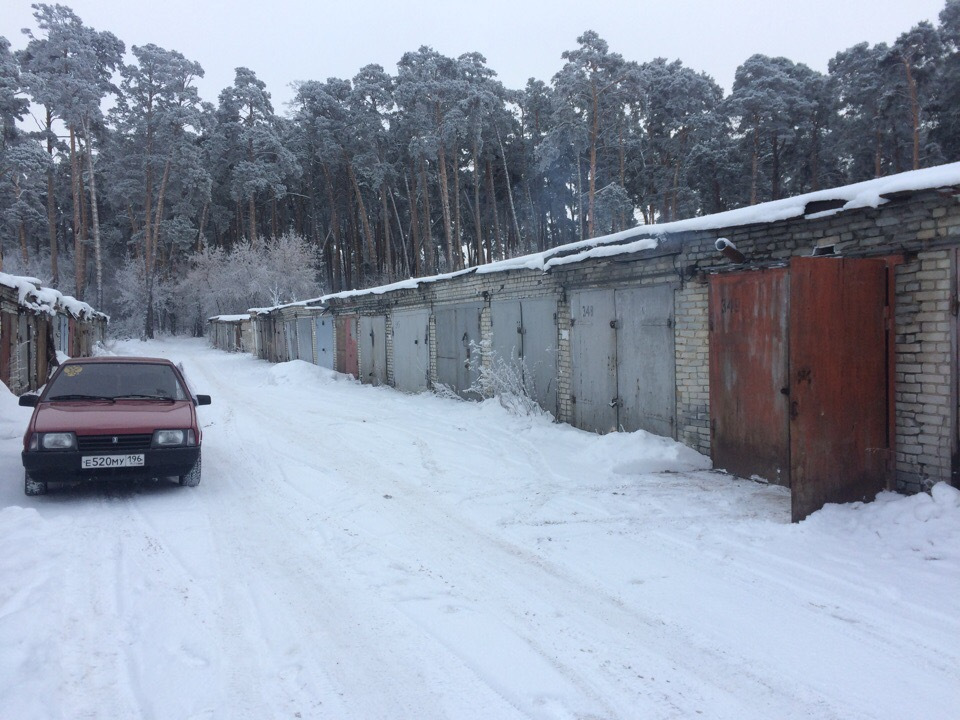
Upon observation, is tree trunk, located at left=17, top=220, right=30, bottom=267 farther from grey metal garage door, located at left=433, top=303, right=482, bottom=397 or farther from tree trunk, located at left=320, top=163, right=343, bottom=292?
grey metal garage door, located at left=433, top=303, right=482, bottom=397

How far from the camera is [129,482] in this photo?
7.14 m

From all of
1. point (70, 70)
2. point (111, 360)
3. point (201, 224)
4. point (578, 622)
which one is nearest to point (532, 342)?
point (111, 360)

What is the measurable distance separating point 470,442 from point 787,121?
2640cm

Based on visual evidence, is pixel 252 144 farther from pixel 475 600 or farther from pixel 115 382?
pixel 475 600

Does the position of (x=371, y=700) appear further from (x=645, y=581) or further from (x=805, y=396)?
(x=805, y=396)

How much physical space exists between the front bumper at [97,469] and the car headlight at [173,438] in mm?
53


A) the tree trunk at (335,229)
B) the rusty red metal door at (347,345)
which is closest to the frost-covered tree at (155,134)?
the tree trunk at (335,229)

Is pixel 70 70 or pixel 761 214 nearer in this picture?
pixel 761 214

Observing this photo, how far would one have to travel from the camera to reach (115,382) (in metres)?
7.12

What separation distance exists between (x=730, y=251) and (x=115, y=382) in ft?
23.3

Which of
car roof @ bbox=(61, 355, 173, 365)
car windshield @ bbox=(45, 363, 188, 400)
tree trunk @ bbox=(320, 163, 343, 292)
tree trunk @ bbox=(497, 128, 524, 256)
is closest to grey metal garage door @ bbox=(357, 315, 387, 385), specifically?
car roof @ bbox=(61, 355, 173, 365)

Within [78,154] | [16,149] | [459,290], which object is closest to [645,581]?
[459,290]

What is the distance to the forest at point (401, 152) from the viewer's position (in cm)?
2750

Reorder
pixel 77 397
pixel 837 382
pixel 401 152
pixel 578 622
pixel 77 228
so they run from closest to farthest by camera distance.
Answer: pixel 578 622 → pixel 837 382 → pixel 77 397 → pixel 77 228 → pixel 401 152
